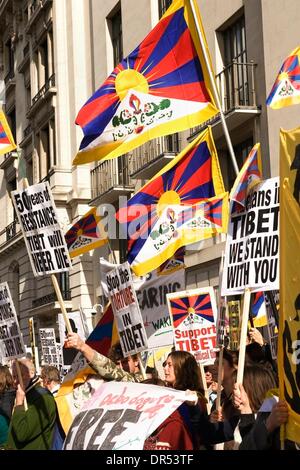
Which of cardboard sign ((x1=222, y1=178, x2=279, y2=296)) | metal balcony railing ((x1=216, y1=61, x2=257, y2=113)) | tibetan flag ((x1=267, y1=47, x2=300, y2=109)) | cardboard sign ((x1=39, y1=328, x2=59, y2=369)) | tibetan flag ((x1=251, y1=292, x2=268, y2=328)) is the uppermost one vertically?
metal balcony railing ((x1=216, y1=61, x2=257, y2=113))

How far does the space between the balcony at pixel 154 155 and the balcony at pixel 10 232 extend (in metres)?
12.2

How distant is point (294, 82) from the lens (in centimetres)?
955

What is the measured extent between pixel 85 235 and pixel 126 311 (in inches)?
225

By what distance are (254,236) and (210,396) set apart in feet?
8.00

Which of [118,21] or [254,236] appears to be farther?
[118,21]

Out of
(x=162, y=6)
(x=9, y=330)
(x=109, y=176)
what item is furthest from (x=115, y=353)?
(x=109, y=176)

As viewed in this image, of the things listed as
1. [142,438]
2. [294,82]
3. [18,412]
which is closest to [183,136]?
[294,82]

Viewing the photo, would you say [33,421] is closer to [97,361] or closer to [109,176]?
[97,361]

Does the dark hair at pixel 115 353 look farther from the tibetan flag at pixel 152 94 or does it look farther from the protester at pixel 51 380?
the tibetan flag at pixel 152 94

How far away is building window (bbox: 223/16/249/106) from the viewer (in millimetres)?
A: 15844

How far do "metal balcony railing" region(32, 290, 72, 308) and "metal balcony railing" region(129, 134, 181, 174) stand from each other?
20.8ft

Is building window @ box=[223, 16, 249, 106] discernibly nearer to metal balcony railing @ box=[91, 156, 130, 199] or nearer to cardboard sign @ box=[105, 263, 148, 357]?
metal balcony railing @ box=[91, 156, 130, 199]

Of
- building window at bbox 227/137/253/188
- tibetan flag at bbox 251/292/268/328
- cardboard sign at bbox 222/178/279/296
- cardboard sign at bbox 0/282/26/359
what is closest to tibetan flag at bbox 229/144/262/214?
cardboard sign at bbox 222/178/279/296
